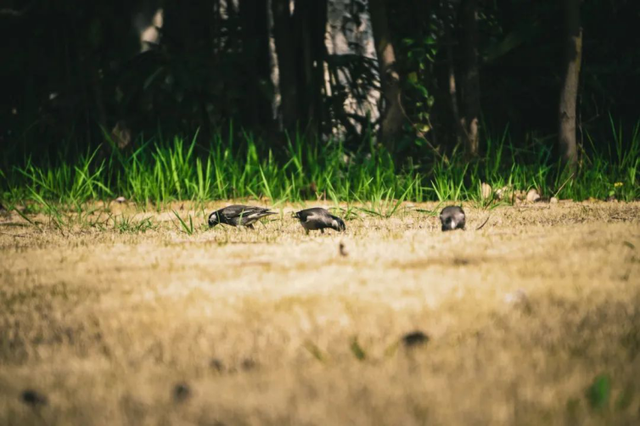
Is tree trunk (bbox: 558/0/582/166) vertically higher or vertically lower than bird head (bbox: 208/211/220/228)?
higher

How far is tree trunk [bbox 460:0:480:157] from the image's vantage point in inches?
186

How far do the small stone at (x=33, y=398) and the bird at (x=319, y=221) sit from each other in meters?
1.75

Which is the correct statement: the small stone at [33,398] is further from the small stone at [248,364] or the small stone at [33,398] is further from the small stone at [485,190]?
the small stone at [485,190]

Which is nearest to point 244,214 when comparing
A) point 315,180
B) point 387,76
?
point 315,180

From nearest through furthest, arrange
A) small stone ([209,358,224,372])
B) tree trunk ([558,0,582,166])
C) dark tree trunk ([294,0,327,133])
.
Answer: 1. small stone ([209,358,224,372])
2. tree trunk ([558,0,582,166])
3. dark tree trunk ([294,0,327,133])

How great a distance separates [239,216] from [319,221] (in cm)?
38

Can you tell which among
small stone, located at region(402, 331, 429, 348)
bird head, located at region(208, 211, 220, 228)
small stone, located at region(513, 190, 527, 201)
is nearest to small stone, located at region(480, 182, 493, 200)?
small stone, located at region(513, 190, 527, 201)

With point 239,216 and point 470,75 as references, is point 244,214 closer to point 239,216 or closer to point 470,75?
point 239,216

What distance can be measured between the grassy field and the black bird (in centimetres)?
57

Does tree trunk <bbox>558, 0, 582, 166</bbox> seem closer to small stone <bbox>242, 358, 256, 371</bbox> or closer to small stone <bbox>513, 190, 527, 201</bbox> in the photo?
small stone <bbox>513, 190, 527, 201</bbox>

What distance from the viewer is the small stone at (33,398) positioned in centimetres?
109

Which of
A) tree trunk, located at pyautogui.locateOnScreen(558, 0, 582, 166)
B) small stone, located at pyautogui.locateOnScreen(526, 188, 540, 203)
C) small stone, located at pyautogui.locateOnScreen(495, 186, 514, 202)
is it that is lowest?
small stone, located at pyautogui.locateOnScreen(526, 188, 540, 203)

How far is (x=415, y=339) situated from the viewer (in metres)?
1.31

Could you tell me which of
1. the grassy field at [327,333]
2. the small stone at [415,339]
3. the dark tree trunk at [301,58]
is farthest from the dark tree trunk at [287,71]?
the small stone at [415,339]
